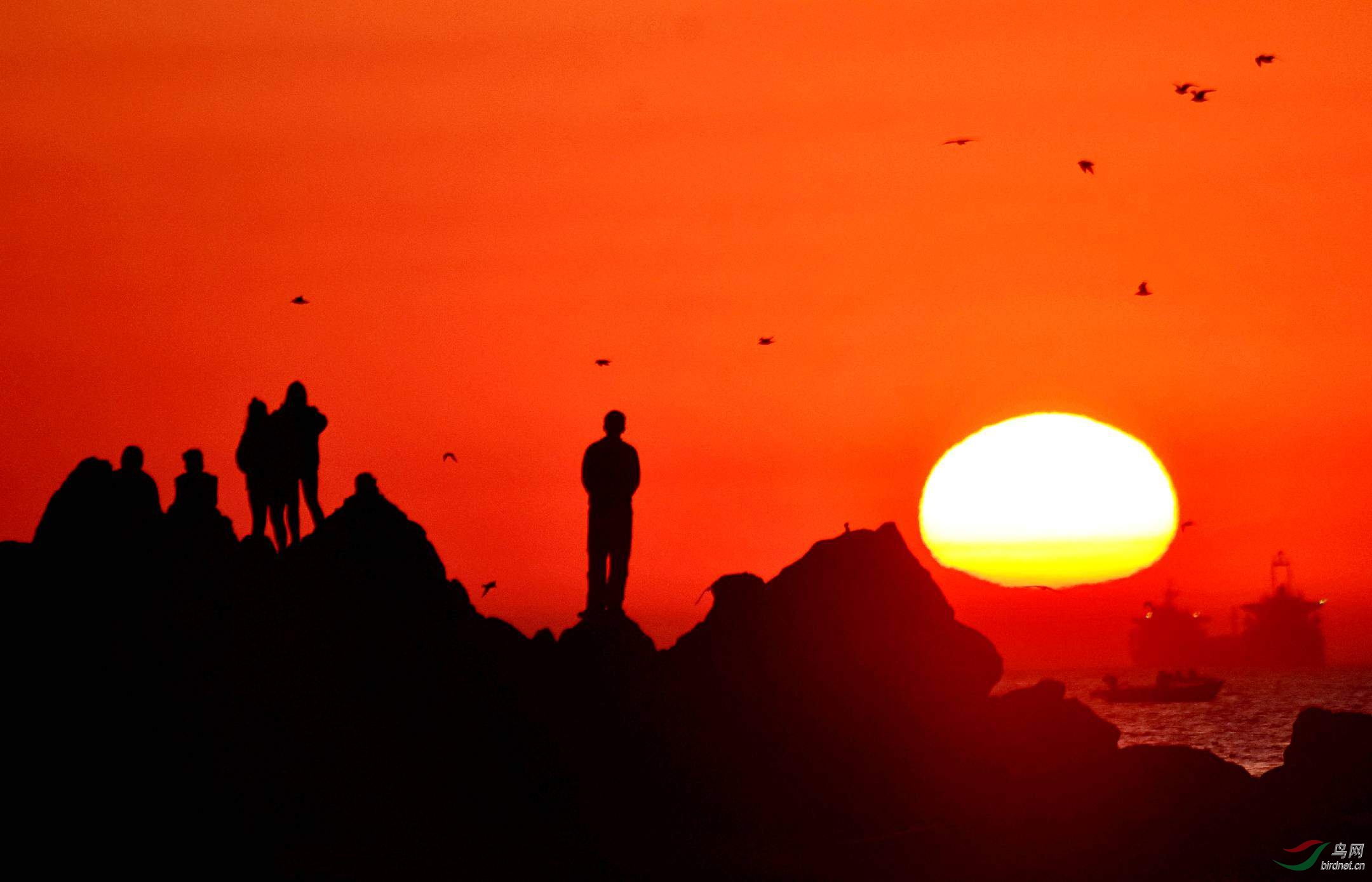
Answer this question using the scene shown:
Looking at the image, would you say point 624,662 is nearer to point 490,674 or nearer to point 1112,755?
point 490,674

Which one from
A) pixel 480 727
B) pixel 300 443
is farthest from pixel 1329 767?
pixel 300 443

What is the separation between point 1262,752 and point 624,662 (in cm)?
8682

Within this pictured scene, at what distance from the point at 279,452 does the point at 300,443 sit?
35 centimetres

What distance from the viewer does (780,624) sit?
30.9 metres

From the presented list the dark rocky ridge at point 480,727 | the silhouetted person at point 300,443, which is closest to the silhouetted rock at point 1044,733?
the dark rocky ridge at point 480,727

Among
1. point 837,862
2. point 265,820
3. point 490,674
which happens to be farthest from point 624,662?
point 265,820

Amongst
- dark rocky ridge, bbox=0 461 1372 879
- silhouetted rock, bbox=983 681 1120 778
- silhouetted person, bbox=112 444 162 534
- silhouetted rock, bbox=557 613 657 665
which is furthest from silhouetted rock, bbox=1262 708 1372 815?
silhouetted person, bbox=112 444 162 534

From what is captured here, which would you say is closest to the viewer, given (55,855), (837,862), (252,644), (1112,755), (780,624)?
(55,855)

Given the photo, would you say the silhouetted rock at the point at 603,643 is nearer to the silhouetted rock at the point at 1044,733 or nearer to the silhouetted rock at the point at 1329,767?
the silhouetted rock at the point at 1044,733

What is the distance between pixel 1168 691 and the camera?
18038cm

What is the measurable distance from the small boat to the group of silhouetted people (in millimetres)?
158827

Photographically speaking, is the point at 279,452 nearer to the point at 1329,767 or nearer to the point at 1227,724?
the point at 1329,767

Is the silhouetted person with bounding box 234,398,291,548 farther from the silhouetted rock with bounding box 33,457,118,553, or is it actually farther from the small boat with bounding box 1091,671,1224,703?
the small boat with bounding box 1091,671,1224,703

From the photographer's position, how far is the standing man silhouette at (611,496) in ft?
89.9
